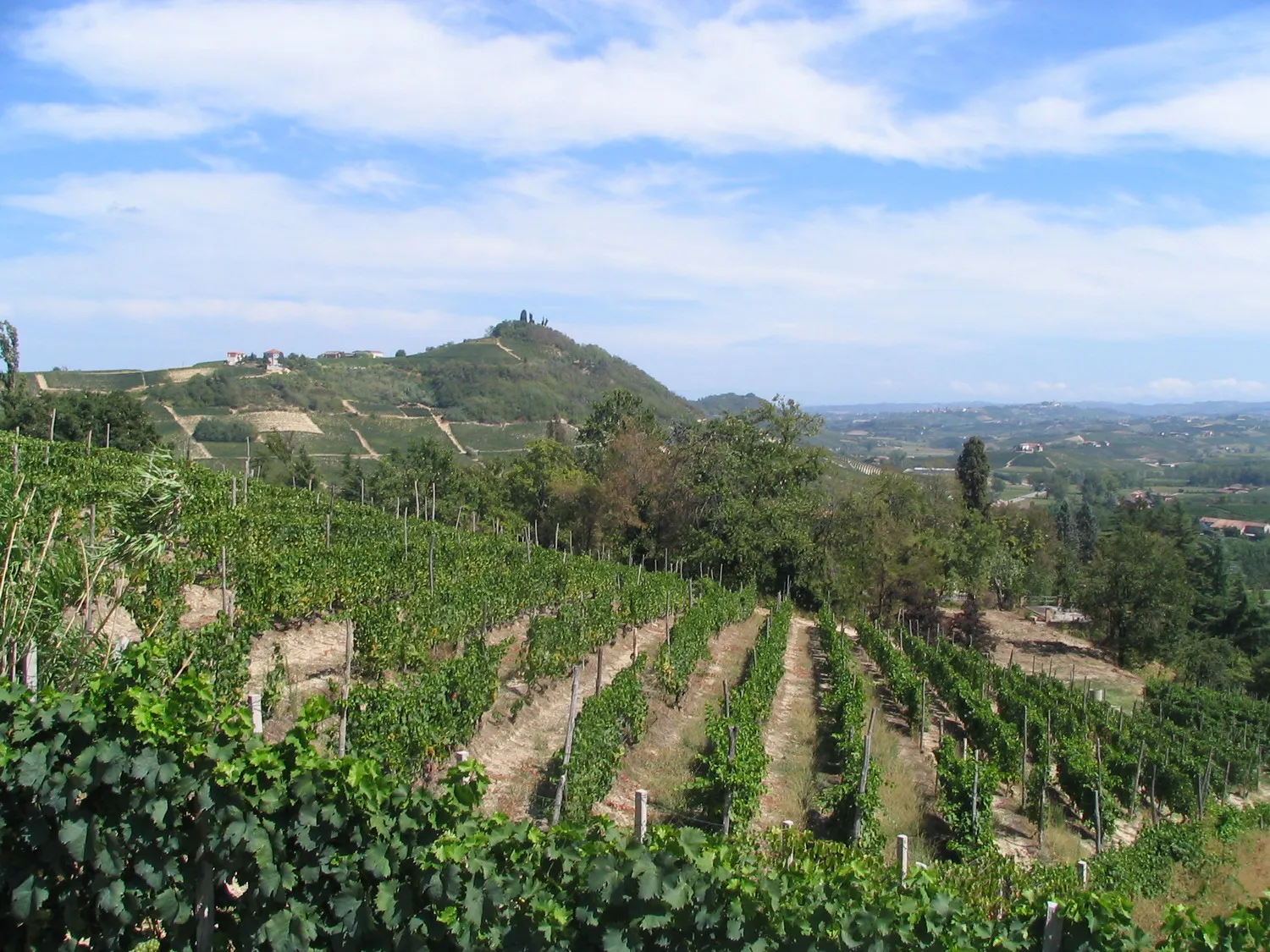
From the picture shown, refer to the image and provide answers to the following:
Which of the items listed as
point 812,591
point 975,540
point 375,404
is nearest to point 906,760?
point 812,591

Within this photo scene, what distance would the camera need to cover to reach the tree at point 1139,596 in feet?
125

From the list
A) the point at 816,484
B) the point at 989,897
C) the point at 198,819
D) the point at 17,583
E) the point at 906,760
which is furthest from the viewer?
the point at 816,484

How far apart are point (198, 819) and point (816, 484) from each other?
129 ft

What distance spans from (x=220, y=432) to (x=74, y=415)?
34772 millimetres

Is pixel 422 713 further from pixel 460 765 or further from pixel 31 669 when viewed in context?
pixel 460 765

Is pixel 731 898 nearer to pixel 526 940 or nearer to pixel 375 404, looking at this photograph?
pixel 526 940

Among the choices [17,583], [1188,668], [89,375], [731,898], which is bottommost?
[1188,668]

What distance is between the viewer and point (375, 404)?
9900 cm

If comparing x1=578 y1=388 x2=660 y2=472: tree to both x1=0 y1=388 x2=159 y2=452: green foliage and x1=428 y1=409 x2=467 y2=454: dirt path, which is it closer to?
x1=0 y1=388 x2=159 y2=452: green foliage

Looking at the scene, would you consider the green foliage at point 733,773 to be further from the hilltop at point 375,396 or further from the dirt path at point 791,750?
the hilltop at point 375,396

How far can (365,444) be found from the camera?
76.1 metres

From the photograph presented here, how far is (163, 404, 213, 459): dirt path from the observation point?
57.6 meters

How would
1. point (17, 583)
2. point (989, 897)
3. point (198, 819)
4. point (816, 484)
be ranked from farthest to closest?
1. point (816, 484)
2. point (989, 897)
3. point (17, 583)
4. point (198, 819)

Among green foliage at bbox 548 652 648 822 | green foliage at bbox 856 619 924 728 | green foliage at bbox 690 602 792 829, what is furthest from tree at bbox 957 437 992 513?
green foliage at bbox 548 652 648 822
